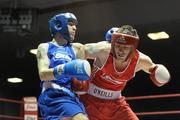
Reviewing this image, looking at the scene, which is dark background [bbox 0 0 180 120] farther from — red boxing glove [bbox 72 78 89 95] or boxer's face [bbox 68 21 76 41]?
red boxing glove [bbox 72 78 89 95]

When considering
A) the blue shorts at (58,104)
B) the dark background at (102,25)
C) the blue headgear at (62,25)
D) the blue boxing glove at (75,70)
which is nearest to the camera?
the blue boxing glove at (75,70)

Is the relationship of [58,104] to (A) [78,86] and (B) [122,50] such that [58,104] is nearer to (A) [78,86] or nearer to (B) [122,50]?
(A) [78,86]

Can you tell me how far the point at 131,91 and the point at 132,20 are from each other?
4713 mm

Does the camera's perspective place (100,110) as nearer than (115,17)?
Yes

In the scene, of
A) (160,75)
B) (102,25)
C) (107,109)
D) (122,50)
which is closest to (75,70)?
(122,50)

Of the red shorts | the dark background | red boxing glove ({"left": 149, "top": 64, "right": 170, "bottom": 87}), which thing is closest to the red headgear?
red boxing glove ({"left": 149, "top": 64, "right": 170, "bottom": 87})

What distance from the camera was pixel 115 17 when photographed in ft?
24.3

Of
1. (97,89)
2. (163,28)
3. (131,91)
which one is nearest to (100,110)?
(97,89)

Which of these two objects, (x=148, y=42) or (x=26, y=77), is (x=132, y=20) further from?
(x=26, y=77)

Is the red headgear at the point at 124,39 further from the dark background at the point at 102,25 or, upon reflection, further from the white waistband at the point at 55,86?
the dark background at the point at 102,25

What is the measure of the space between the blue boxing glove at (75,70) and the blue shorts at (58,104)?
0.19 metres

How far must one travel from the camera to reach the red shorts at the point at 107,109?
338cm

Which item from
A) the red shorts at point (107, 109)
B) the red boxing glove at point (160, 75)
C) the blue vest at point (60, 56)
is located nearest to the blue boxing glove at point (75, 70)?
the blue vest at point (60, 56)

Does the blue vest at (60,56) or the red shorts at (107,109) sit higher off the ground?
the blue vest at (60,56)
